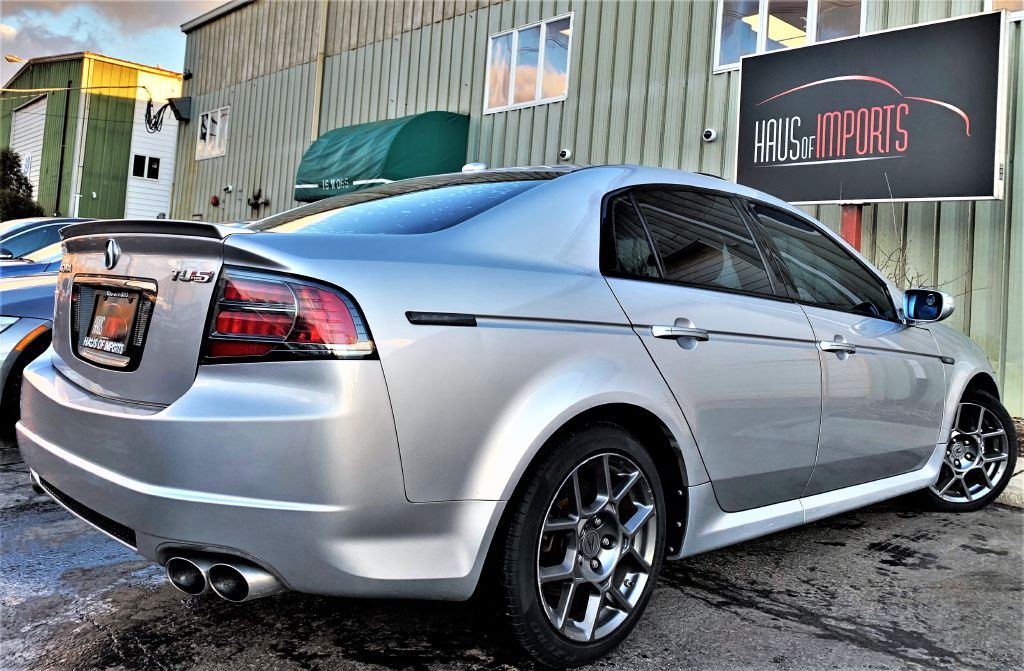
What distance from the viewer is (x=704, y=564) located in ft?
11.2

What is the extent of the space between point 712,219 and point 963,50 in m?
5.16

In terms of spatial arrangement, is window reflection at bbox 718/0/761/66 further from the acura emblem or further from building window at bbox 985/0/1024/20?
the acura emblem

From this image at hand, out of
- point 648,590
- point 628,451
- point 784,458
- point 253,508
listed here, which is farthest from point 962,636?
point 253,508

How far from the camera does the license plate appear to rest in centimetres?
225

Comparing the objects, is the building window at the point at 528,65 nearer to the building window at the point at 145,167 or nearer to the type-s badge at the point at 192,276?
the type-s badge at the point at 192,276

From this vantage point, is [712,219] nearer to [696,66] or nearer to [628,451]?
[628,451]

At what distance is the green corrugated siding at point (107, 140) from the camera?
2833cm

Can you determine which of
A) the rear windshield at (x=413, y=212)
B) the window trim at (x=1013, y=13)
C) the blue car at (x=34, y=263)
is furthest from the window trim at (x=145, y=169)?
the rear windshield at (x=413, y=212)

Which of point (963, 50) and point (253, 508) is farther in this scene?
point (963, 50)

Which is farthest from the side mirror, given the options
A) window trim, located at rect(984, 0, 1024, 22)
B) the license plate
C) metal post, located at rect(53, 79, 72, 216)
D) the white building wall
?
metal post, located at rect(53, 79, 72, 216)

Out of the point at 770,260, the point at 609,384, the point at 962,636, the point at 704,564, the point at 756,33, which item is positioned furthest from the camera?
the point at 756,33

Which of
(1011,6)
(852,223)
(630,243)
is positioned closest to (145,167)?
(852,223)

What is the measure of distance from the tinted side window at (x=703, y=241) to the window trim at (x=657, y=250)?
14 mm

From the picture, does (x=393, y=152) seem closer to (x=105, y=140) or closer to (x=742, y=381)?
(x=742, y=381)
